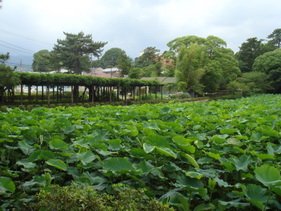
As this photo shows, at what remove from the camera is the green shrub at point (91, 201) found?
1.79 m

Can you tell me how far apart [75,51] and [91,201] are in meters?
48.1

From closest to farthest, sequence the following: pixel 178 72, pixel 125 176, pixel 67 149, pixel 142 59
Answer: pixel 125 176
pixel 67 149
pixel 178 72
pixel 142 59

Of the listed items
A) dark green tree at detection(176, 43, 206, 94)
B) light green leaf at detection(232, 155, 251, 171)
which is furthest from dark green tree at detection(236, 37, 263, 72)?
light green leaf at detection(232, 155, 251, 171)

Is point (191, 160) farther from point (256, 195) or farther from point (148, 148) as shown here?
point (256, 195)

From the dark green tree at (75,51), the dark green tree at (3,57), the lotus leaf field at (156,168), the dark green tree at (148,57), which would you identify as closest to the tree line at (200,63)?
the dark green tree at (75,51)

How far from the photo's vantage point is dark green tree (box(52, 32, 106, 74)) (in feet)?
156

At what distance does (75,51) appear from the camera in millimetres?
48312

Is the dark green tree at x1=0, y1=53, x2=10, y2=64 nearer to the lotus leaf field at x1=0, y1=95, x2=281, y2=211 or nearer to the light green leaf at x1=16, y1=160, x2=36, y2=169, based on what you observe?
the lotus leaf field at x1=0, y1=95, x2=281, y2=211

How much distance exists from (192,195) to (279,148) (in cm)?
115

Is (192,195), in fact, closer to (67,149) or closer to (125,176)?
(125,176)

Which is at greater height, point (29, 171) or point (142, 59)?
point (142, 59)

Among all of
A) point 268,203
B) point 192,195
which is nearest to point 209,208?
point 192,195

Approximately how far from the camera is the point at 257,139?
3270mm

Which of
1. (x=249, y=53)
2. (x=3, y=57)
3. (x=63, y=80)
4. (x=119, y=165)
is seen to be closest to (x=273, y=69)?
(x=249, y=53)
